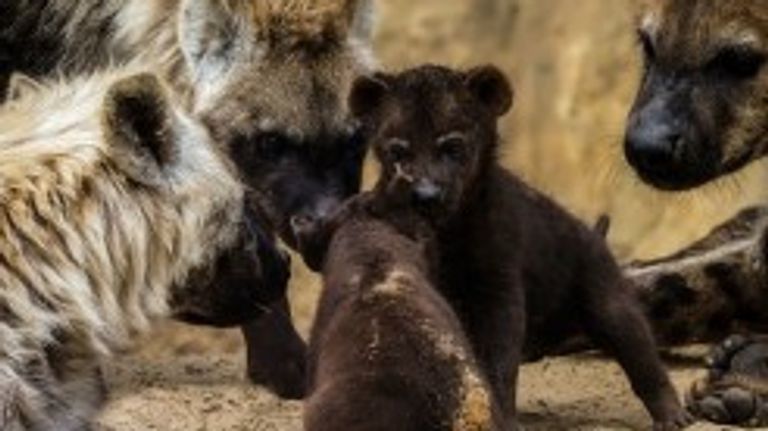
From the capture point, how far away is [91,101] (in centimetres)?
463

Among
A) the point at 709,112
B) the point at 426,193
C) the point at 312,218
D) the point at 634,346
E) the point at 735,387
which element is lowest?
the point at 735,387

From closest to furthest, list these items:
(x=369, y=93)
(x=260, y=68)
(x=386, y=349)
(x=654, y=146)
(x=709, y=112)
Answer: (x=386, y=349)
(x=369, y=93)
(x=654, y=146)
(x=709, y=112)
(x=260, y=68)

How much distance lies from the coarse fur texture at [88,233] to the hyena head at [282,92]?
77cm

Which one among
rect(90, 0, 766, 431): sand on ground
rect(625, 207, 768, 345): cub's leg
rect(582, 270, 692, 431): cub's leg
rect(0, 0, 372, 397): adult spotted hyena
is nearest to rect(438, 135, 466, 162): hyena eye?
rect(582, 270, 692, 431): cub's leg

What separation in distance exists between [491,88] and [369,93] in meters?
0.26

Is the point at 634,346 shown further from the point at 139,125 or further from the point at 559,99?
the point at 559,99

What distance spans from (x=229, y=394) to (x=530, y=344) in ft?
2.97

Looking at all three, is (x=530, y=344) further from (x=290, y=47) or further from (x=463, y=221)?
(x=290, y=47)

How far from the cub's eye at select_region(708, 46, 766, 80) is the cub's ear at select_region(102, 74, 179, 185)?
1.66 m

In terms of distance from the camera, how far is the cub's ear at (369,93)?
15.3 ft

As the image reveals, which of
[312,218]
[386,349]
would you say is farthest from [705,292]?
[386,349]

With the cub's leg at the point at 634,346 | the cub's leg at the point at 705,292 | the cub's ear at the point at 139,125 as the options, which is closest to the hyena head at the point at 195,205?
the cub's ear at the point at 139,125

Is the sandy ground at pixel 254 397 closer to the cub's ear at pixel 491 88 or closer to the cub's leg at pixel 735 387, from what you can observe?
the cub's leg at pixel 735 387

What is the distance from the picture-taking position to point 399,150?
4.55 metres
